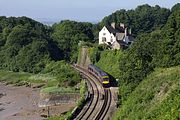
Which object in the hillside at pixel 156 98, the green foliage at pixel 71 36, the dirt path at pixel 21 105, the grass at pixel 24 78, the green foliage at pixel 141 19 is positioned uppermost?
the green foliage at pixel 141 19

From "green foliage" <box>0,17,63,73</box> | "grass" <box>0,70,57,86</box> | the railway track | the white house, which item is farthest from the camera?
"green foliage" <box>0,17,63,73</box>

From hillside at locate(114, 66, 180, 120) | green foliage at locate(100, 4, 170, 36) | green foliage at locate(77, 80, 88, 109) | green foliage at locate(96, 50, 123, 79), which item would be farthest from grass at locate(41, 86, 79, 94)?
green foliage at locate(100, 4, 170, 36)

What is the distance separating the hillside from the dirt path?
13461mm

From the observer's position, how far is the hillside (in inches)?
994

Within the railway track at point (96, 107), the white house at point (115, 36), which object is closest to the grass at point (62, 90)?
the railway track at point (96, 107)

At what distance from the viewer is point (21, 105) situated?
5428cm

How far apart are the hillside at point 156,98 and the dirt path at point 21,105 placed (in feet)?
44.2

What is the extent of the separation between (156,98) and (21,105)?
89.2 feet

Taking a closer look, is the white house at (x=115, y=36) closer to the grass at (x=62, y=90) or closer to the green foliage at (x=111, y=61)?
the green foliage at (x=111, y=61)

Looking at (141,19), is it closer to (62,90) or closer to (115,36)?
(115,36)

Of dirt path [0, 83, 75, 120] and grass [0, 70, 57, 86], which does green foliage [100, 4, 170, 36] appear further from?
dirt path [0, 83, 75, 120]

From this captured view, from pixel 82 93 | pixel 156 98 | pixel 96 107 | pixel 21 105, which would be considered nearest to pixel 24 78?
pixel 21 105

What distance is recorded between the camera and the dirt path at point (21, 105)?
4750 centimetres

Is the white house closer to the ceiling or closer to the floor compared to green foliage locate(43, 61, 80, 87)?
closer to the ceiling
